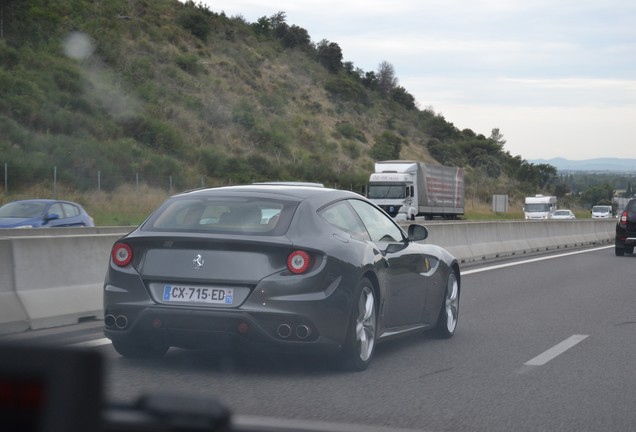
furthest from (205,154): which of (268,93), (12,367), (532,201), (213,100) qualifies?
(12,367)

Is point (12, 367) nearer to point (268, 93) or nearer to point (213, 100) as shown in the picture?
point (213, 100)

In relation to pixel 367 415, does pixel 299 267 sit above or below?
above

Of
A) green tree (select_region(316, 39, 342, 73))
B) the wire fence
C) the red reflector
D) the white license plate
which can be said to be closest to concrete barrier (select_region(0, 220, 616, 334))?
the white license plate

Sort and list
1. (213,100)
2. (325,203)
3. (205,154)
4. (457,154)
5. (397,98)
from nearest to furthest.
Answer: (325,203), (205,154), (213,100), (457,154), (397,98)

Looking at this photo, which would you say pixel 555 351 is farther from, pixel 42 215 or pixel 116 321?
pixel 42 215

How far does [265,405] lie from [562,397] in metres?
2.00

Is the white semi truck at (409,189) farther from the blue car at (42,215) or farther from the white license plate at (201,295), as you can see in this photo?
the white license plate at (201,295)

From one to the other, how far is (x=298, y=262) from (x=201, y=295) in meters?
0.71

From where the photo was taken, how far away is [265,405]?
253 inches

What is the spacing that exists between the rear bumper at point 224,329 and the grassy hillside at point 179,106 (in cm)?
3359

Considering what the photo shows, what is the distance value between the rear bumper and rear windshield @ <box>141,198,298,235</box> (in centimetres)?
66

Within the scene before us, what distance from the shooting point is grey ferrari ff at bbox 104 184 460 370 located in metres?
7.34

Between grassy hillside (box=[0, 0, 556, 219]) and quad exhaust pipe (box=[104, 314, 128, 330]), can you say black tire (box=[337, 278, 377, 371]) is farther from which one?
grassy hillside (box=[0, 0, 556, 219])

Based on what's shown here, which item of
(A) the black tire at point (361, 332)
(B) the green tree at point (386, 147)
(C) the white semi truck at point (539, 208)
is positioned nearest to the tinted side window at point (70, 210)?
(A) the black tire at point (361, 332)
